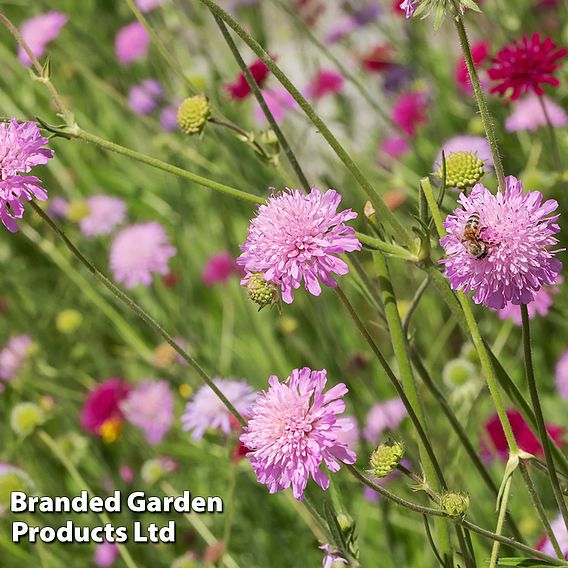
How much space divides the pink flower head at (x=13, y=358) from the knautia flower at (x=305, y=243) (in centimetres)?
117

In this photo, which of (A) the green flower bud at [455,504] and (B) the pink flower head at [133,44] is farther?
(B) the pink flower head at [133,44]

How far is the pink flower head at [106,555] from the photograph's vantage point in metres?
1.65

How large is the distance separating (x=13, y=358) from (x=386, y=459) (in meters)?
1.26

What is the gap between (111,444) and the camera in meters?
1.99

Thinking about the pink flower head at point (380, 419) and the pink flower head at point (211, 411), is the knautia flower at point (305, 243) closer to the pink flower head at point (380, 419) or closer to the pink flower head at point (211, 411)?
the pink flower head at point (211, 411)

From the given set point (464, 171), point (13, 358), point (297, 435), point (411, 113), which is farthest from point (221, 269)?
point (297, 435)

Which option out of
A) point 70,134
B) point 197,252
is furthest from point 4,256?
point 70,134

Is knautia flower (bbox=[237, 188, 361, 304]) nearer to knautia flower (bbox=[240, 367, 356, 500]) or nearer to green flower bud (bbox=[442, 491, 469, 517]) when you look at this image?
knautia flower (bbox=[240, 367, 356, 500])

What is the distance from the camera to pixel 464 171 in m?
0.92

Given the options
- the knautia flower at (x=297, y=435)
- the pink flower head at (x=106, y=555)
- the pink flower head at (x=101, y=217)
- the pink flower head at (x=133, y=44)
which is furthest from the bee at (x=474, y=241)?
the pink flower head at (x=133, y=44)

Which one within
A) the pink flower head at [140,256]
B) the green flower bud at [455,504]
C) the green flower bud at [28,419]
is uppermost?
the pink flower head at [140,256]

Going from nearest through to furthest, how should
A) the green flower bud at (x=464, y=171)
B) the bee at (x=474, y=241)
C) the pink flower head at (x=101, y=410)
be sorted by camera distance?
1. the bee at (x=474, y=241)
2. the green flower bud at (x=464, y=171)
3. the pink flower head at (x=101, y=410)

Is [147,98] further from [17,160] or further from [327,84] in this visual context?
[17,160]

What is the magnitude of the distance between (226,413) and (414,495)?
1.22ft
